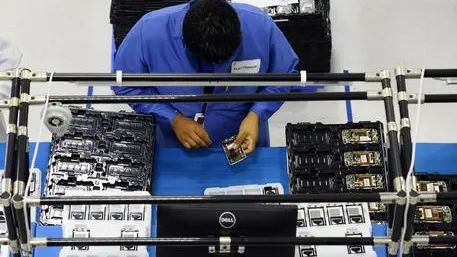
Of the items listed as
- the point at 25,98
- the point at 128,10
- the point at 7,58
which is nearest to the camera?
the point at 25,98

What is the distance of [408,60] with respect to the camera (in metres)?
4.37

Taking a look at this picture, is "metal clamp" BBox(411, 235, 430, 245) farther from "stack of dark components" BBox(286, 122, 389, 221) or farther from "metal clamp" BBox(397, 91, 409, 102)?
"stack of dark components" BBox(286, 122, 389, 221)

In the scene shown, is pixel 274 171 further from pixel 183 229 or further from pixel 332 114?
pixel 332 114

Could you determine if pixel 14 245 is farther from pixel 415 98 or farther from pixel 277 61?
pixel 277 61

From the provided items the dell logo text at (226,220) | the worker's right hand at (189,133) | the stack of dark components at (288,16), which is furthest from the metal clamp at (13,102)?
the stack of dark components at (288,16)

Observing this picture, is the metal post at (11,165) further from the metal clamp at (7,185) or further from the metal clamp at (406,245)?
the metal clamp at (406,245)

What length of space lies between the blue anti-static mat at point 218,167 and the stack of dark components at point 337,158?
0.08m

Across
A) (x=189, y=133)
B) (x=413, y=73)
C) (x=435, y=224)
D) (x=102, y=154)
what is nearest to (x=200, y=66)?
(x=189, y=133)

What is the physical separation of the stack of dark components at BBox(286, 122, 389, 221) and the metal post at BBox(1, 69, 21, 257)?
113 cm

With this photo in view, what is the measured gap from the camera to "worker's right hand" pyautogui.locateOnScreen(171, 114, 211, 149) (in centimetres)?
262

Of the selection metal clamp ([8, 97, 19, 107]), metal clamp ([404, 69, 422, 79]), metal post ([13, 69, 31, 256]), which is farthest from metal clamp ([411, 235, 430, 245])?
metal clamp ([8, 97, 19, 107])

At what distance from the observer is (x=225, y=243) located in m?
1.80

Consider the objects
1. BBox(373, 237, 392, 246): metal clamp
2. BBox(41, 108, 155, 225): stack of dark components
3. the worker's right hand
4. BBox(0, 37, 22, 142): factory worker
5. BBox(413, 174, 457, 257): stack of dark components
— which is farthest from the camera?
BBox(0, 37, 22, 142): factory worker

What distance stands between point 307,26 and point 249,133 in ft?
4.61
